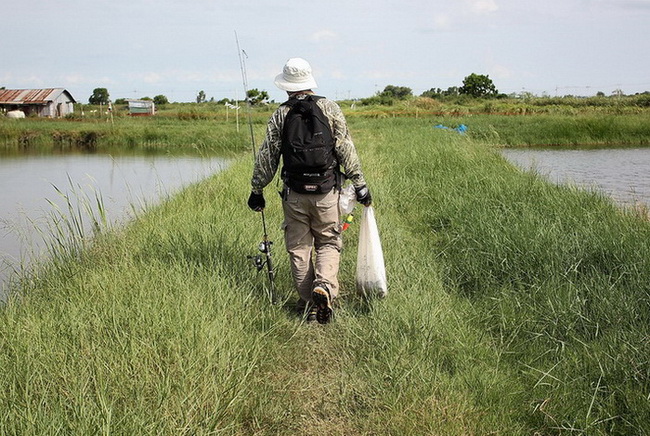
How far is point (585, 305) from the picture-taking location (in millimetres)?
4168

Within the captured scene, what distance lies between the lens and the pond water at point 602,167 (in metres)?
12.6

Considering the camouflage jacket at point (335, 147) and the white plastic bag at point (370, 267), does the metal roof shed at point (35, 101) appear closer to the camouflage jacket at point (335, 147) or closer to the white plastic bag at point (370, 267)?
the camouflage jacket at point (335, 147)

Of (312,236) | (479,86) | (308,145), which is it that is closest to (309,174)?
(308,145)

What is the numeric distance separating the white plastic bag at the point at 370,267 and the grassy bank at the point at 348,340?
133 mm

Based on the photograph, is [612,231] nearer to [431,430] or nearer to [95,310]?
[431,430]

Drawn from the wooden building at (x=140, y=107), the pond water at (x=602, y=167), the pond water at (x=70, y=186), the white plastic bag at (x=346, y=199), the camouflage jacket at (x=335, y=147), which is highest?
the wooden building at (x=140, y=107)

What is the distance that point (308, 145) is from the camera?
→ 4.14 metres

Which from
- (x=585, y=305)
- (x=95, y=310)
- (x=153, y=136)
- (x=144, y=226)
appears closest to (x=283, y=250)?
(x=144, y=226)

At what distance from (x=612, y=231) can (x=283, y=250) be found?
2.94 metres

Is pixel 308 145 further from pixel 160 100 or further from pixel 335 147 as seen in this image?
pixel 160 100

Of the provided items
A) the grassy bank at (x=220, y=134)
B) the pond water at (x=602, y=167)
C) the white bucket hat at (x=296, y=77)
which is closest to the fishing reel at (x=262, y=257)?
the white bucket hat at (x=296, y=77)

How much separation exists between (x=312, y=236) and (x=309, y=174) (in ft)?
1.93

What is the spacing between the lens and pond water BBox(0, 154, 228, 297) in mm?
7691

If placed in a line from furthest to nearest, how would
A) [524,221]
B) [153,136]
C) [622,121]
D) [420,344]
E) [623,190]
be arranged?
[153,136] < [622,121] < [623,190] < [524,221] < [420,344]
